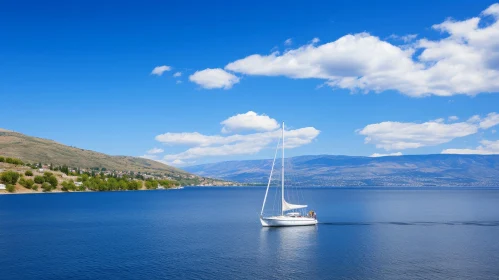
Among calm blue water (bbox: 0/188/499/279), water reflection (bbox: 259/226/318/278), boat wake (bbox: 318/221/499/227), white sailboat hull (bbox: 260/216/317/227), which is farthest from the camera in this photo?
boat wake (bbox: 318/221/499/227)

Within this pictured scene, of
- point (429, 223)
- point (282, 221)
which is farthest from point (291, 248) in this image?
point (429, 223)

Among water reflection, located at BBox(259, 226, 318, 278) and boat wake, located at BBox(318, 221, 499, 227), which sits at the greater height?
boat wake, located at BBox(318, 221, 499, 227)

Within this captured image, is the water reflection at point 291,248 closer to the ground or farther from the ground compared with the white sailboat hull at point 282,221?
closer to the ground

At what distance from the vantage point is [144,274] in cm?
6756

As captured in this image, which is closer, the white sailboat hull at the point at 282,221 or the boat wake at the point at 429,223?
the white sailboat hull at the point at 282,221

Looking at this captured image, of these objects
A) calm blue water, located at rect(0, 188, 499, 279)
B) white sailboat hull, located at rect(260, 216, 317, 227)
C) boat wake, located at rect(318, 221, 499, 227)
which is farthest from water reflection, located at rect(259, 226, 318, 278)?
boat wake, located at rect(318, 221, 499, 227)

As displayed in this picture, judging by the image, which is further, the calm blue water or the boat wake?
the boat wake

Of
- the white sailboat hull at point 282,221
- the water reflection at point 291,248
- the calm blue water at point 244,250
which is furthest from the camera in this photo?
the white sailboat hull at point 282,221

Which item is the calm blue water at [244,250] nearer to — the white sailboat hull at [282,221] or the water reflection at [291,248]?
the water reflection at [291,248]

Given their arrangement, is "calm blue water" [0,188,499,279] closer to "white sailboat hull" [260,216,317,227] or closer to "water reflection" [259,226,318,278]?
"water reflection" [259,226,318,278]

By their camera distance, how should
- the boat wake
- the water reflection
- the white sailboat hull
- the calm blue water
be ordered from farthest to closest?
the boat wake, the white sailboat hull, the water reflection, the calm blue water

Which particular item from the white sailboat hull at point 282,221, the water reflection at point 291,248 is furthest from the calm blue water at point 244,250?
the white sailboat hull at point 282,221

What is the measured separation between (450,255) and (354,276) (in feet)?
88.0

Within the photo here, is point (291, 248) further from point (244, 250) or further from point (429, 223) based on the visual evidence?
point (429, 223)
